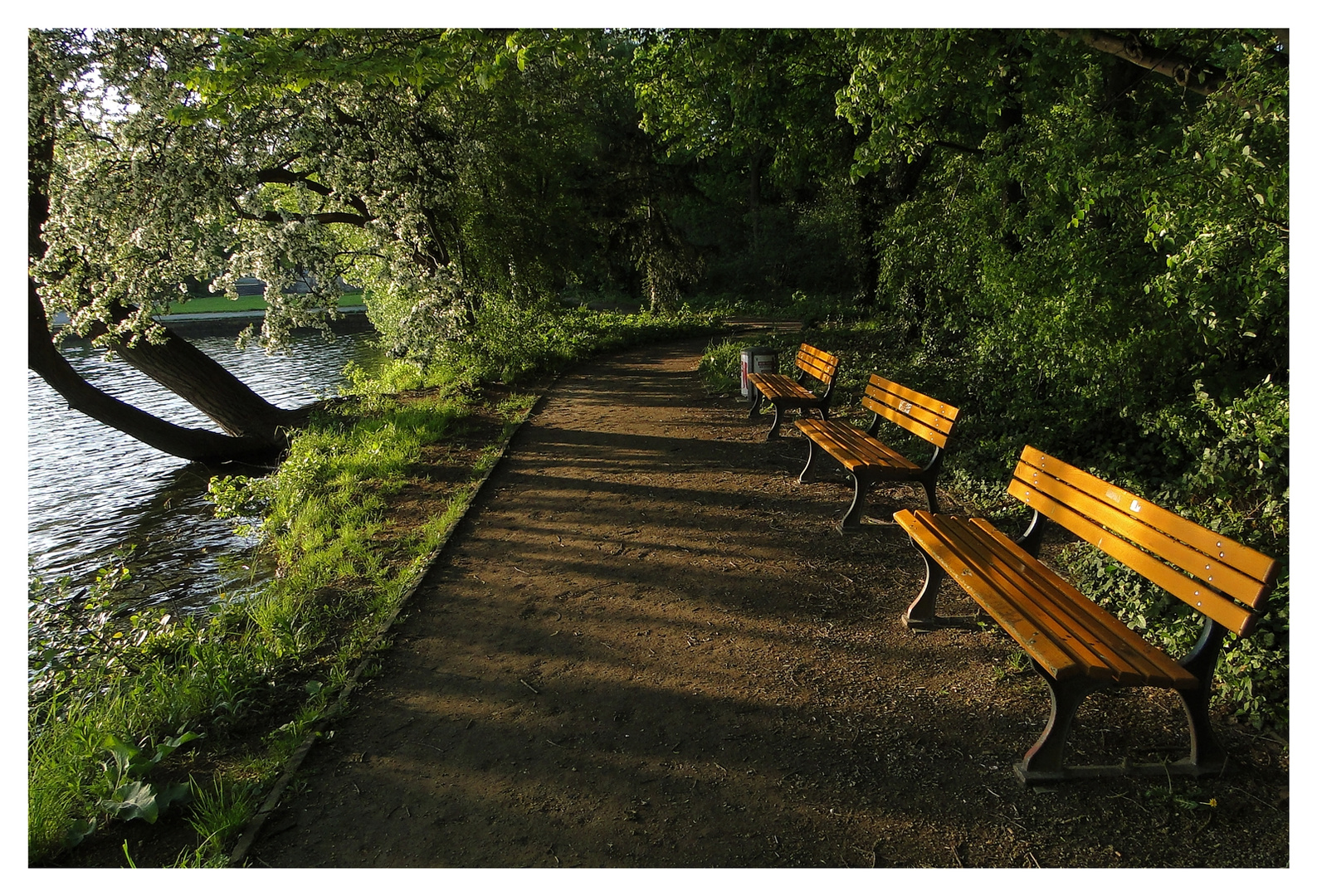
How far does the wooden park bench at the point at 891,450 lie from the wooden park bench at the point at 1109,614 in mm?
1473

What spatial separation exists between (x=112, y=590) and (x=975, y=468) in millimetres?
Result: 7032

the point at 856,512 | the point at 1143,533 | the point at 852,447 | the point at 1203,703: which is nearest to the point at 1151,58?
the point at 852,447

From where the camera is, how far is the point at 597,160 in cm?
1786

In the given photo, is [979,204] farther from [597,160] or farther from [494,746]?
[597,160]

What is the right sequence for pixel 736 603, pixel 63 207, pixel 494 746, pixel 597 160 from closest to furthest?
pixel 494 746, pixel 736 603, pixel 63 207, pixel 597 160

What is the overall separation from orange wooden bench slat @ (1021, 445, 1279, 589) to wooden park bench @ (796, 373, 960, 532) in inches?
46.1

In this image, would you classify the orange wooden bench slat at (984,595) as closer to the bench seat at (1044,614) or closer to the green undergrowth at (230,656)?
the bench seat at (1044,614)

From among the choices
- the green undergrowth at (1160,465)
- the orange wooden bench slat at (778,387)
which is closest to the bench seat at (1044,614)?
the green undergrowth at (1160,465)

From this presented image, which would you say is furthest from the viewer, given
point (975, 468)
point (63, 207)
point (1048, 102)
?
point (63, 207)

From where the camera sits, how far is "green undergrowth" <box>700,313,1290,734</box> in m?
3.29

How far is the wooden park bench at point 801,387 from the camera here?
7430mm

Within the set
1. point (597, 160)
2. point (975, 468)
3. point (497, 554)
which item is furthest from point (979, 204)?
point (597, 160)

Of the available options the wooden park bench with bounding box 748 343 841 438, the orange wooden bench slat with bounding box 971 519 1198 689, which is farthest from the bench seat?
the wooden park bench with bounding box 748 343 841 438

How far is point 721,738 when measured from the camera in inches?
128
